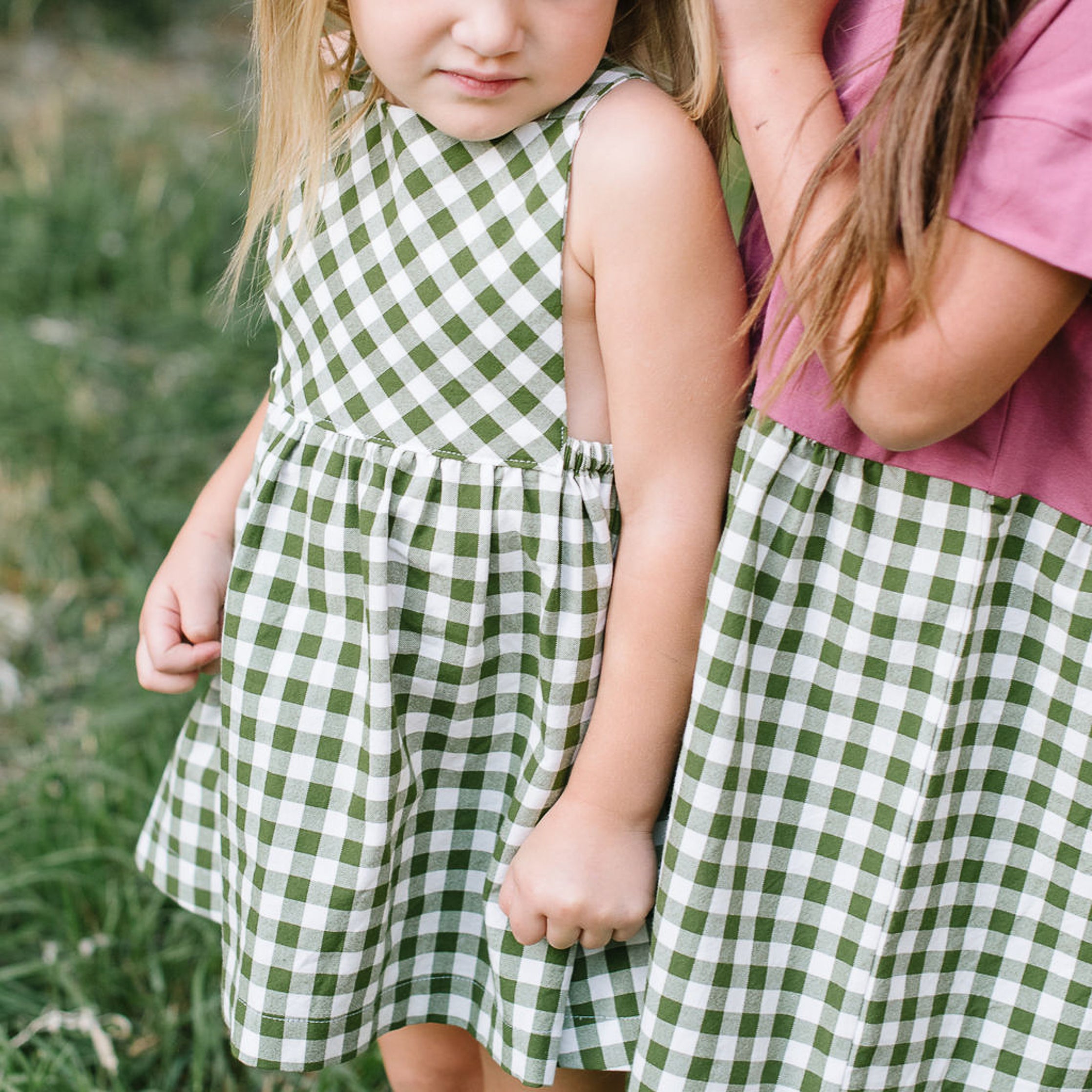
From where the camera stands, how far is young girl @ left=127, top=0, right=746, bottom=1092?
0.95 metres

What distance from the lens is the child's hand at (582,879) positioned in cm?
102

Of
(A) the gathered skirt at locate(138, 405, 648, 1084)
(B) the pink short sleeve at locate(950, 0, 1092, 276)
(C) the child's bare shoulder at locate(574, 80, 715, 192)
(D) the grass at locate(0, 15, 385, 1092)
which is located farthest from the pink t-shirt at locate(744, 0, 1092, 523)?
(D) the grass at locate(0, 15, 385, 1092)

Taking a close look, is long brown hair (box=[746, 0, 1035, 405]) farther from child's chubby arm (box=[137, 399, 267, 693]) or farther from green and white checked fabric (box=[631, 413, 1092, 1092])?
child's chubby arm (box=[137, 399, 267, 693])

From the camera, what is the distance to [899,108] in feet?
2.62

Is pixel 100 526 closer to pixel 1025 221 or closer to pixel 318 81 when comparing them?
pixel 318 81

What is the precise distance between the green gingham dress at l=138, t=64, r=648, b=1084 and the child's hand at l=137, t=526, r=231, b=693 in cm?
11

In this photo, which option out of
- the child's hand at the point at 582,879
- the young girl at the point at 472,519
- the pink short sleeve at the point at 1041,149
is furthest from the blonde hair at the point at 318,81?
the child's hand at the point at 582,879

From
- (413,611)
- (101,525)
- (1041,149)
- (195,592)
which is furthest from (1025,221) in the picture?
(101,525)

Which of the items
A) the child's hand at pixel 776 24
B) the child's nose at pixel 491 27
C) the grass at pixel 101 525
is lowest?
the grass at pixel 101 525

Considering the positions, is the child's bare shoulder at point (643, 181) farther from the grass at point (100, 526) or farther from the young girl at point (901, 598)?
the grass at point (100, 526)

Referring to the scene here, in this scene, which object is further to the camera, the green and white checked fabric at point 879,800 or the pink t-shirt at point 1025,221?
the green and white checked fabric at point 879,800

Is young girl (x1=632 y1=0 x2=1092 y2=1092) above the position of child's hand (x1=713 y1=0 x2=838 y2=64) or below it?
below

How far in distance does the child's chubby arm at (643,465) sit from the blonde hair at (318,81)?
74mm

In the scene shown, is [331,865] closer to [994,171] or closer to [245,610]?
[245,610]
